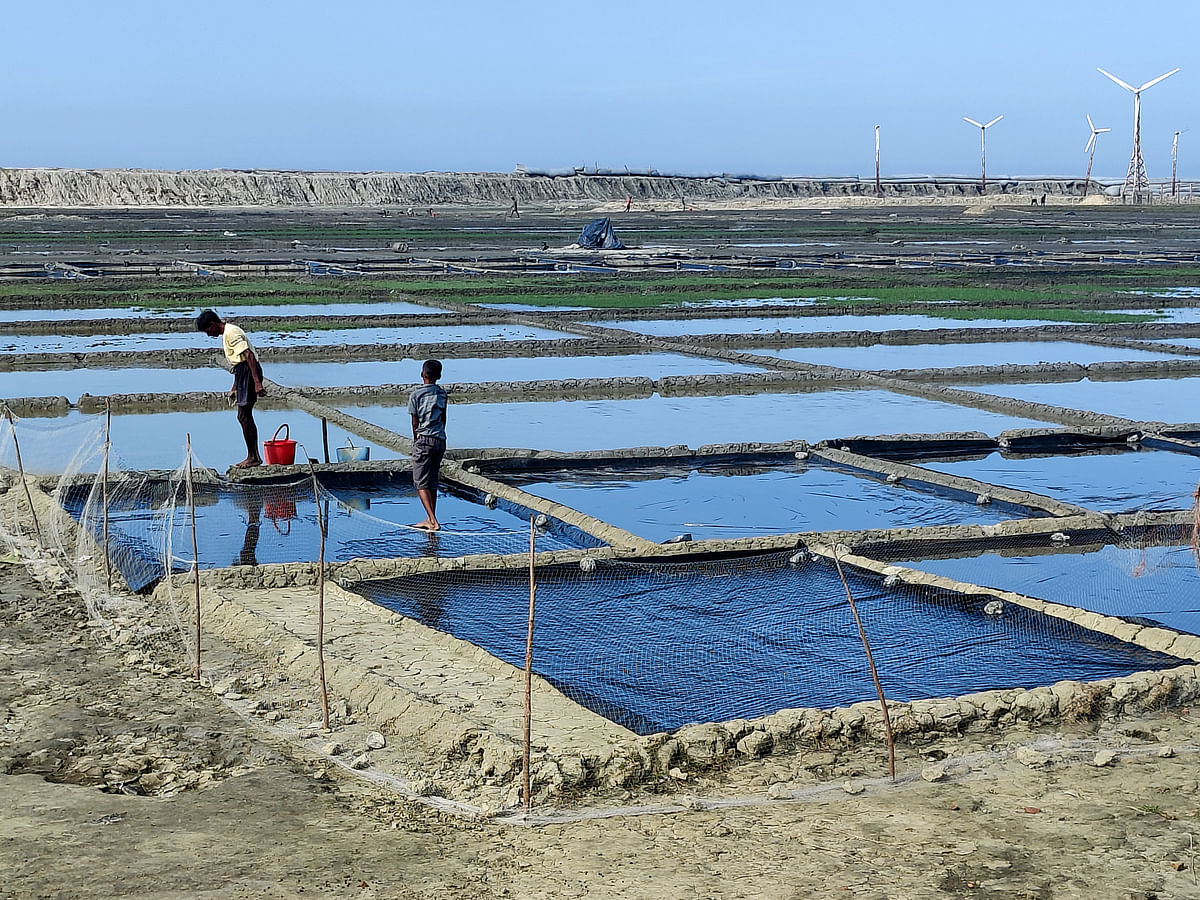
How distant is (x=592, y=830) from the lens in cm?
404

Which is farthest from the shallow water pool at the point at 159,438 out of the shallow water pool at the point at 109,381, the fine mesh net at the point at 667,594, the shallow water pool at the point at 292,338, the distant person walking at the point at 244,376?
the shallow water pool at the point at 292,338

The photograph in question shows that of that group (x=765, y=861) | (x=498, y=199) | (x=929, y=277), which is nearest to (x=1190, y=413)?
(x=765, y=861)

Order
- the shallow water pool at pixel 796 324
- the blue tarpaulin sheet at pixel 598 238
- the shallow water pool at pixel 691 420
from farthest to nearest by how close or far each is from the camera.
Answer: the blue tarpaulin sheet at pixel 598 238 < the shallow water pool at pixel 796 324 < the shallow water pool at pixel 691 420

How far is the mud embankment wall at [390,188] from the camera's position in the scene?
86.6 m

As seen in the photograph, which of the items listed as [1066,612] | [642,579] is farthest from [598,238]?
[1066,612]

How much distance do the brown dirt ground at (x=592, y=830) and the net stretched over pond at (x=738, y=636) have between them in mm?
615

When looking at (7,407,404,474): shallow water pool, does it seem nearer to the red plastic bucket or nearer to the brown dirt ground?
the red plastic bucket

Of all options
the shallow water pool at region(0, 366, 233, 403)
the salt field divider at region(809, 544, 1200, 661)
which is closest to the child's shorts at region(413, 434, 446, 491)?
the salt field divider at region(809, 544, 1200, 661)

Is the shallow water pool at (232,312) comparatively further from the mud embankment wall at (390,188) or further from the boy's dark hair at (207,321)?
the mud embankment wall at (390,188)

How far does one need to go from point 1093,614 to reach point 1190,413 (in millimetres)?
6784

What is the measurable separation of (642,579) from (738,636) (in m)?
0.93

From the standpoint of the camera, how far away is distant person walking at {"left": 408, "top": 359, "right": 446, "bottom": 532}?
7.57 meters

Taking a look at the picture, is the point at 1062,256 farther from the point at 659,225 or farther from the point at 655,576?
the point at 655,576

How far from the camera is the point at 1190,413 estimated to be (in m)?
12.2
